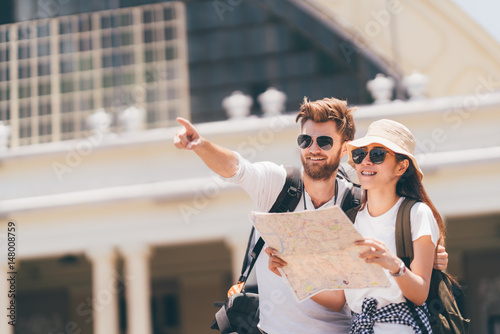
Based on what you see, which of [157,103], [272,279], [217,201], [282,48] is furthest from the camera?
[282,48]

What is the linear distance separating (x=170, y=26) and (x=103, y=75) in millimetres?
2332

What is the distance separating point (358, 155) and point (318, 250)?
0.57 metres

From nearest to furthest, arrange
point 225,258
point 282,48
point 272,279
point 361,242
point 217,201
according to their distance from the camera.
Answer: point 361,242, point 272,279, point 217,201, point 225,258, point 282,48

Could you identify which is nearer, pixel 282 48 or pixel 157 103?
pixel 157 103

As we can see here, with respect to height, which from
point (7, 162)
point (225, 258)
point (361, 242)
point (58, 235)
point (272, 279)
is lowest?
point (225, 258)

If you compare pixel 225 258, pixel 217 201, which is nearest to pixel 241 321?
pixel 217 201

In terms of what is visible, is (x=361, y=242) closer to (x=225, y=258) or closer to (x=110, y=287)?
(x=110, y=287)

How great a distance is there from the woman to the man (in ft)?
0.46

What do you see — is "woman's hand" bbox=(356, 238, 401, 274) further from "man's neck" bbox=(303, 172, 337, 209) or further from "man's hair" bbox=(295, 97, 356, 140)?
"man's hair" bbox=(295, 97, 356, 140)

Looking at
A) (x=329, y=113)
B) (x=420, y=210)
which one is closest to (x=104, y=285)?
(x=329, y=113)

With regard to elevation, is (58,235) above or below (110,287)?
above

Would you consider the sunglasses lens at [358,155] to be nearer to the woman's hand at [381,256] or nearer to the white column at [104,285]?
the woman's hand at [381,256]

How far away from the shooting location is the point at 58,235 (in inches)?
598

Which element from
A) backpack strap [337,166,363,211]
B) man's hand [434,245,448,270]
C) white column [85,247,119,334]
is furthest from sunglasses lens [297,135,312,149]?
white column [85,247,119,334]
